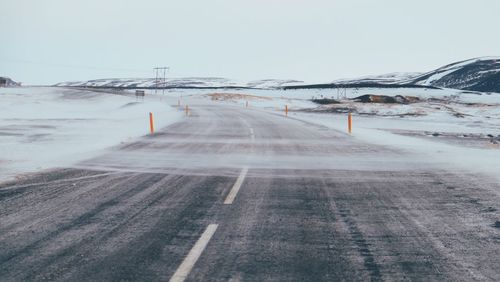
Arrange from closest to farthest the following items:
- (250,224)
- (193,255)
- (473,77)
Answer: (193,255) < (250,224) < (473,77)

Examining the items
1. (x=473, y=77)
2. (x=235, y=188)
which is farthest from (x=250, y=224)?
(x=473, y=77)

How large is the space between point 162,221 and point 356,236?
2.46 meters

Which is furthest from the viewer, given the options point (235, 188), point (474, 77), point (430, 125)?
point (474, 77)

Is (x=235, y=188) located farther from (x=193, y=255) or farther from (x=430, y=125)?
(x=430, y=125)

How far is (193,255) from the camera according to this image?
449 cm

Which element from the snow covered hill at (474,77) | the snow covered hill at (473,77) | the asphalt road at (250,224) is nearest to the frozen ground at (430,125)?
the asphalt road at (250,224)

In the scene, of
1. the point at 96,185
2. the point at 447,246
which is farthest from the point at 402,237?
the point at 96,185

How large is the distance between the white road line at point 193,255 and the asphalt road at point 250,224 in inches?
0.7

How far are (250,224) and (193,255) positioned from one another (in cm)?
126

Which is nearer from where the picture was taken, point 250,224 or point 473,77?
point 250,224

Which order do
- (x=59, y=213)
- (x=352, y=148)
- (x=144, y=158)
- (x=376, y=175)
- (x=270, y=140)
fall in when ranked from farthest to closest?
(x=270, y=140), (x=352, y=148), (x=144, y=158), (x=376, y=175), (x=59, y=213)

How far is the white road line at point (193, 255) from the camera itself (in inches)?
157

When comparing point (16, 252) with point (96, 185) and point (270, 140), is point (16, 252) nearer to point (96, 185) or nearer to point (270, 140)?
point (96, 185)

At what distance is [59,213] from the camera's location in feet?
20.2
